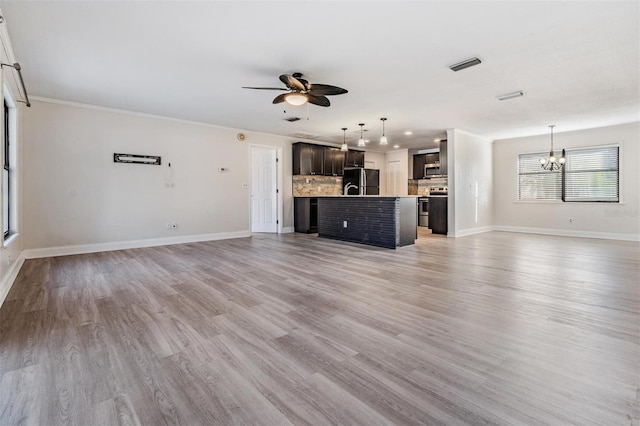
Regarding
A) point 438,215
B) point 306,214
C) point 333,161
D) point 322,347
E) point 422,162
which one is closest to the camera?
point 322,347

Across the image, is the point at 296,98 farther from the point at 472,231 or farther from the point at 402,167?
the point at 402,167

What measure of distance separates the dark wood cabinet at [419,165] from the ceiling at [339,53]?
394 centimetres

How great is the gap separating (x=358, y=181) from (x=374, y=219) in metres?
3.66

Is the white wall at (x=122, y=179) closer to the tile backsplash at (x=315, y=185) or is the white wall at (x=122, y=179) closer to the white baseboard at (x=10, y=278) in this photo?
the white baseboard at (x=10, y=278)

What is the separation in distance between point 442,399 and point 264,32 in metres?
3.24

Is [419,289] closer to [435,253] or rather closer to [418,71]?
[435,253]

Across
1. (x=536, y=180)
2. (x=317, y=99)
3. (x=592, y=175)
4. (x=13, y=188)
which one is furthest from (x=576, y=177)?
(x=13, y=188)

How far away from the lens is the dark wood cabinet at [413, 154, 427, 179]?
9.70 m

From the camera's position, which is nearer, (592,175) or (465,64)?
(465,64)

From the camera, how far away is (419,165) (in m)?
9.81

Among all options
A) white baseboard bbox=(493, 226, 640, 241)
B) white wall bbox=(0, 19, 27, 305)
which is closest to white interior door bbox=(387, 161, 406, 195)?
white baseboard bbox=(493, 226, 640, 241)

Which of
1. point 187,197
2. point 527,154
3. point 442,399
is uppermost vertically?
point 527,154

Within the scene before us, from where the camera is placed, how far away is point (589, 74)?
3.94m

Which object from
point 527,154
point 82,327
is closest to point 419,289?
point 82,327
